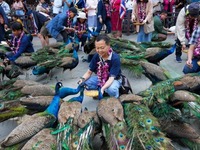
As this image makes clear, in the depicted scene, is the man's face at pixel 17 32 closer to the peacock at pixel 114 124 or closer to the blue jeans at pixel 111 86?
the blue jeans at pixel 111 86

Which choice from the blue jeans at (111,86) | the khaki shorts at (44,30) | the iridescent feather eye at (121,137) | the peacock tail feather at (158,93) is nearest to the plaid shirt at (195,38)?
the peacock tail feather at (158,93)

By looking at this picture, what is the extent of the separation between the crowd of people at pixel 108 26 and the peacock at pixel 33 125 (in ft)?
2.67

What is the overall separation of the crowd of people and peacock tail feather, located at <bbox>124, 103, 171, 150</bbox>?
2.62ft

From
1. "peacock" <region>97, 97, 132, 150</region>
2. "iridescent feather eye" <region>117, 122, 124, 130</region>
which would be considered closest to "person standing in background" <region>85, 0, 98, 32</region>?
"peacock" <region>97, 97, 132, 150</region>

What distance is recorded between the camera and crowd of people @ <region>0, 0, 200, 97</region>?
459 cm

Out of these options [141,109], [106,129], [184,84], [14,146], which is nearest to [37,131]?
[14,146]

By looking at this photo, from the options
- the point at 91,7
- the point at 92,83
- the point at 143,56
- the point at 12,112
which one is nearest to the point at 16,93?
the point at 12,112

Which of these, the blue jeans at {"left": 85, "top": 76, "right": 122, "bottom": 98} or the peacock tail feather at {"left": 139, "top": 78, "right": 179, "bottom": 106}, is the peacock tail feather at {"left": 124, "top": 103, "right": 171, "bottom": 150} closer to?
the peacock tail feather at {"left": 139, "top": 78, "right": 179, "bottom": 106}

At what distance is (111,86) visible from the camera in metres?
4.50

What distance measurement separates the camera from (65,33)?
7.81 meters

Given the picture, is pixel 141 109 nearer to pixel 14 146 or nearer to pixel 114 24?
pixel 14 146

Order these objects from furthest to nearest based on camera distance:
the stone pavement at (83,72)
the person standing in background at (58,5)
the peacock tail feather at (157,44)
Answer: the person standing in background at (58,5) → the peacock tail feather at (157,44) → the stone pavement at (83,72)

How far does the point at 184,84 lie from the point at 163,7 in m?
7.50

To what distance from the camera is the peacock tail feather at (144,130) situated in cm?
301
